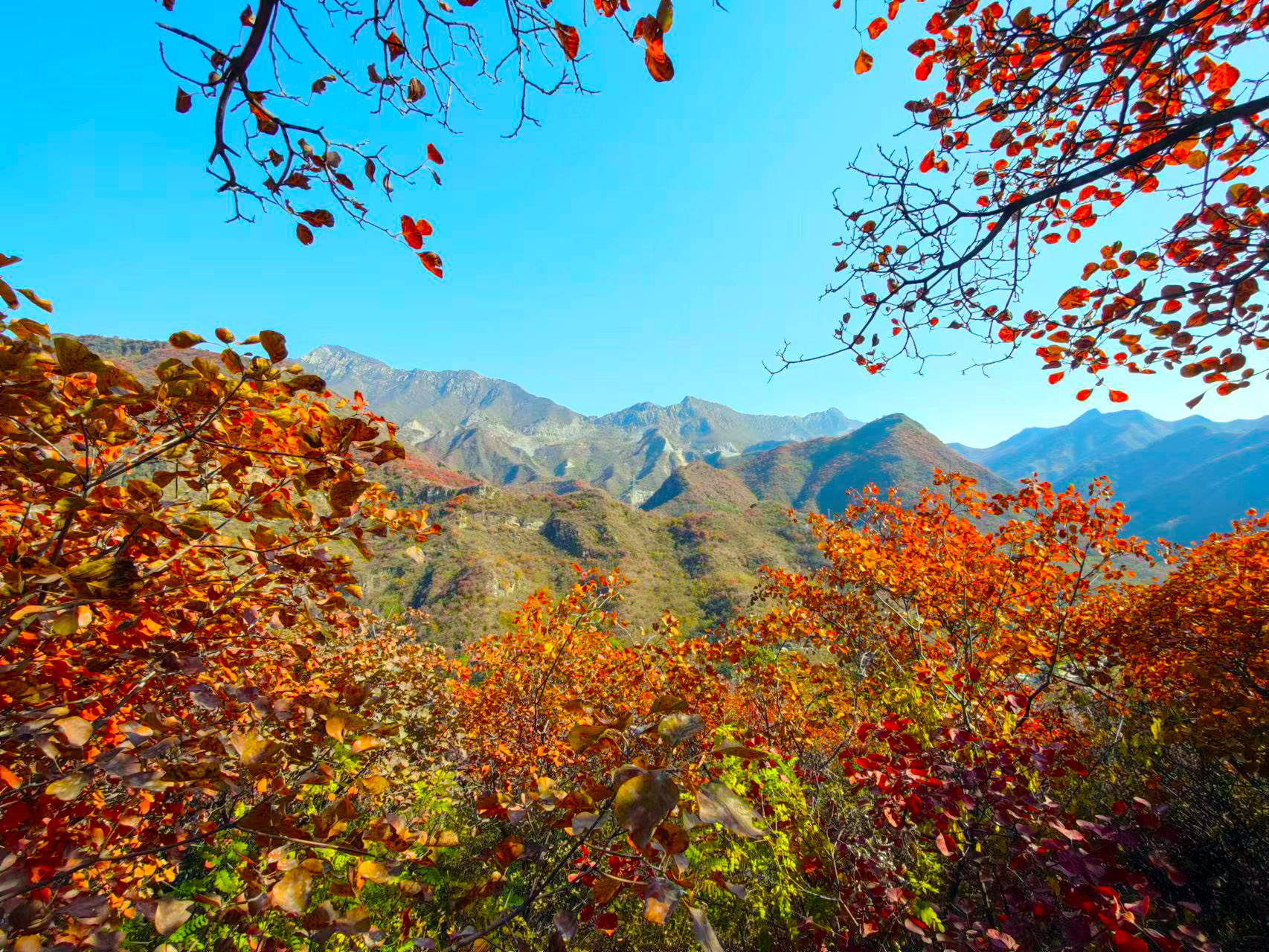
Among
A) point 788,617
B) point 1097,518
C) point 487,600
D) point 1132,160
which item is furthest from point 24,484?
point 487,600

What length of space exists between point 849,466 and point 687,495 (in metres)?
39.3

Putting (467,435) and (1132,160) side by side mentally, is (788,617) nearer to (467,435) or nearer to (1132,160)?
(1132,160)

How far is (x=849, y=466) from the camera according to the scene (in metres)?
99.6

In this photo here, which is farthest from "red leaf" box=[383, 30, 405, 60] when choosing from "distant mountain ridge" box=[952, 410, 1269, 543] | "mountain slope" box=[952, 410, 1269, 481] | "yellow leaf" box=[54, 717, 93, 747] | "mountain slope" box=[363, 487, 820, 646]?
"mountain slope" box=[952, 410, 1269, 481]

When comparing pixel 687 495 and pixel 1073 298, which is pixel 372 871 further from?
pixel 687 495

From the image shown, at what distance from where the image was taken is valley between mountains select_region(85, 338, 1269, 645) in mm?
37406

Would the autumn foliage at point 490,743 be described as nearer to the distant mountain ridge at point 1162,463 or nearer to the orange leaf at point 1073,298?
the orange leaf at point 1073,298

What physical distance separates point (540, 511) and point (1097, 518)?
165 feet

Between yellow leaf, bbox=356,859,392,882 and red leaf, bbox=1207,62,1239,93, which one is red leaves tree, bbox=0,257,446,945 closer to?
yellow leaf, bbox=356,859,392,882

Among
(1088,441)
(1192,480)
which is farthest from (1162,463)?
(1088,441)

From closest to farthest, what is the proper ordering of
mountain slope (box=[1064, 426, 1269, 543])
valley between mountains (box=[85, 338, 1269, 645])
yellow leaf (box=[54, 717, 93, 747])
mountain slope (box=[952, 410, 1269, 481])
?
yellow leaf (box=[54, 717, 93, 747]), valley between mountains (box=[85, 338, 1269, 645]), mountain slope (box=[1064, 426, 1269, 543]), mountain slope (box=[952, 410, 1269, 481])

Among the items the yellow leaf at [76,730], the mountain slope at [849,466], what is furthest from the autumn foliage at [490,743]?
the mountain slope at [849,466]

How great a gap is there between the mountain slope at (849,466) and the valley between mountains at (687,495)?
0.41m

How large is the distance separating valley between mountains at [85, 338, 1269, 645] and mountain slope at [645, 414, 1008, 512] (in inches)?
16.3
